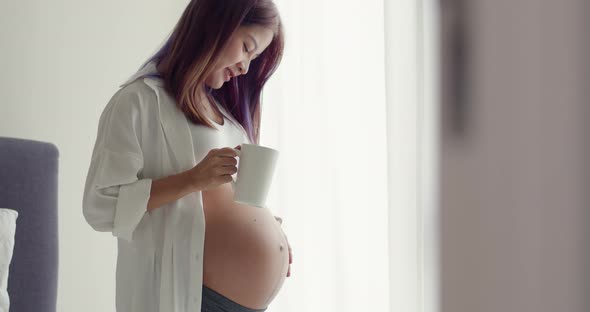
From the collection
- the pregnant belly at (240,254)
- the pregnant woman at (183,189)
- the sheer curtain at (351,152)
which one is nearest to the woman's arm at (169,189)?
the pregnant woman at (183,189)

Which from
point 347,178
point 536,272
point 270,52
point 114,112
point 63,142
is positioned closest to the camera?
point 536,272

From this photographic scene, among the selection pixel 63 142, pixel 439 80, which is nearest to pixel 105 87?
pixel 63 142

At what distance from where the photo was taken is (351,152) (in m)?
1.81

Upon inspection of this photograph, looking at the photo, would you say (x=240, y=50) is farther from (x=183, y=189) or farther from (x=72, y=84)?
(x=72, y=84)

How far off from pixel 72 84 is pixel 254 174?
1124mm

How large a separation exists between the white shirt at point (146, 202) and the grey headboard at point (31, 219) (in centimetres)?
68

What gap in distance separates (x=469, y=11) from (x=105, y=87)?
2.06 metres

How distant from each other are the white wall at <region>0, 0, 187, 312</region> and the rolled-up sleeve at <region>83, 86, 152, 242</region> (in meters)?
0.85

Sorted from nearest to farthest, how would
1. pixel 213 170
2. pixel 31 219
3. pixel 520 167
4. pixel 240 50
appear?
pixel 520 167 < pixel 213 170 < pixel 240 50 < pixel 31 219

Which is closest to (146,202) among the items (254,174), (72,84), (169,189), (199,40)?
(169,189)

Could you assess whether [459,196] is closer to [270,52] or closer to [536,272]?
[536,272]

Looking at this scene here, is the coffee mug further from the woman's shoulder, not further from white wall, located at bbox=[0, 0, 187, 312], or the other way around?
white wall, located at bbox=[0, 0, 187, 312]

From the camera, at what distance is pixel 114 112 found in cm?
111

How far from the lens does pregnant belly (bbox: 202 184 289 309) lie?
1.15 m
